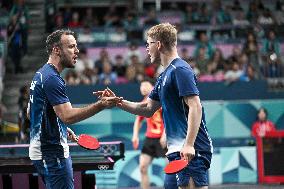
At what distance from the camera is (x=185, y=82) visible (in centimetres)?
570

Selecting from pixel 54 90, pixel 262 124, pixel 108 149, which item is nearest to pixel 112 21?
pixel 262 124

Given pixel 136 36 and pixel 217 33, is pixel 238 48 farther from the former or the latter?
pixel 136 36

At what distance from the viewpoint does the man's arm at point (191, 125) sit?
219 inches

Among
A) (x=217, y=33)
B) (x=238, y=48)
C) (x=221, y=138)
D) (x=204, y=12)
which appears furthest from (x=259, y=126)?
(x=204, y=12)

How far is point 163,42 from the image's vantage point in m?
5.91

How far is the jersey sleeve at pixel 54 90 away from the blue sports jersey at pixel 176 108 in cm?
87

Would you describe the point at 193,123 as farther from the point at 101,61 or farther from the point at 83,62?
the point at 83,62

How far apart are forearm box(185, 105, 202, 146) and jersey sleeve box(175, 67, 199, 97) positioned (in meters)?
0.14

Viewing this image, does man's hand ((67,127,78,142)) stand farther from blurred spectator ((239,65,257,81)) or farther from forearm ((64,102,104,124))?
blurred spectator ((239,65,257,81))

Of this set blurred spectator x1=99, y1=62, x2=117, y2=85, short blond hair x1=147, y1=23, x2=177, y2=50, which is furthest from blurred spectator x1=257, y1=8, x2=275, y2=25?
short blond hair x1=147, y1=23, x2=177, y2=50

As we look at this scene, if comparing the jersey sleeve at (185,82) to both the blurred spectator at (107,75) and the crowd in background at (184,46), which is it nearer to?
the crowd in background at (184,46)

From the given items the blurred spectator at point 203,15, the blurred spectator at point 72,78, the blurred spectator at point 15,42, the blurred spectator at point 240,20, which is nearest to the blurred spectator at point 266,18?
the blurred spectator at point 240,20

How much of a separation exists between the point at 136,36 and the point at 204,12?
2.64 meters

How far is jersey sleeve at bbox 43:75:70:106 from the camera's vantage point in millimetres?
5898
